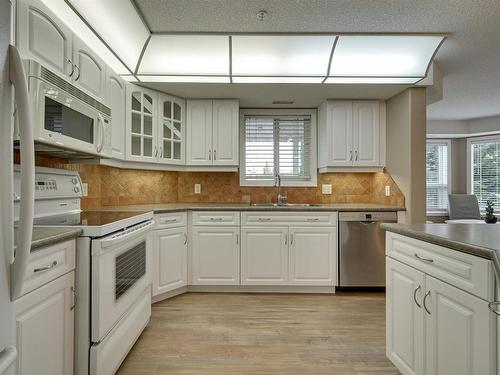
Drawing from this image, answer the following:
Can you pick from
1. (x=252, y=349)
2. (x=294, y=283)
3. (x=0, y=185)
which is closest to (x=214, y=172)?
(x=294, y=283)

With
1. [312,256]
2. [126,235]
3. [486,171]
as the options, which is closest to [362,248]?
[312,256]

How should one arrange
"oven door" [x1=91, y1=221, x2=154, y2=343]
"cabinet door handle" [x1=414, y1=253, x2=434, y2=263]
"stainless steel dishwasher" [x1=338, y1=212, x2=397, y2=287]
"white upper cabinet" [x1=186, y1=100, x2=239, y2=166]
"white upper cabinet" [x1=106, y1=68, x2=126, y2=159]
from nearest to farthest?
"cabinet door handle" [x1=414, y1=253, x2=434, y2=263] < "oven door" [x1=91, y1=221, x2=154, y2=343] < "white upper cabinet" [x1=106, y1=68, x2=126, y2=159] < "stainless steel dishwasher" [x1=338, y1=212, x2=397, y2=287] < "white upper cabinet" [x1=186, y1=100, x2=239, y2=166]

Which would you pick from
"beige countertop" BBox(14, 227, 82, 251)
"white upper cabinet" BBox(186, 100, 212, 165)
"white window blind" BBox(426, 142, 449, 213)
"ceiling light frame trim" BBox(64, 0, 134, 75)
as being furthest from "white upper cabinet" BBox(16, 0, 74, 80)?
"white window blind" BBox(426, 142, 449, 213)

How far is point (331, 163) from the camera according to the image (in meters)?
3.45

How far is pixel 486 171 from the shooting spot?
18.5 feet

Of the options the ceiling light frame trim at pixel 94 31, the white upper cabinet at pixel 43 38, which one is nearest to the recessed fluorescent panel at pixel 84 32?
the ceiling light frame trim at pixel 94 31

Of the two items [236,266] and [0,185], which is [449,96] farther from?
[0,185]

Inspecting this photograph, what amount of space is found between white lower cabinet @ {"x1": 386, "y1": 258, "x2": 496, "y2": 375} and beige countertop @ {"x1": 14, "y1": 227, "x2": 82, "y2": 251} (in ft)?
5.47

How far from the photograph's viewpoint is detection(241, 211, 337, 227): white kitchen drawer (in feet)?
10.3

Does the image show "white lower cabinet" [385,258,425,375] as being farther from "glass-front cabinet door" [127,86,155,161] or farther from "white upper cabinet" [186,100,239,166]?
"glass-front cabinet door" [127,86,155,161]

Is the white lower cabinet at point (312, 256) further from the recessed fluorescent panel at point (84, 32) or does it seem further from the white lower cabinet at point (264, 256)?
the recessed fluorescent panel at point (84, 32)

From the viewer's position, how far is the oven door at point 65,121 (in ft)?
5.21

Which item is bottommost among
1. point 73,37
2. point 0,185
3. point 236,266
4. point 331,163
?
point 236,266

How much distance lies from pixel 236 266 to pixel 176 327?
926mm
